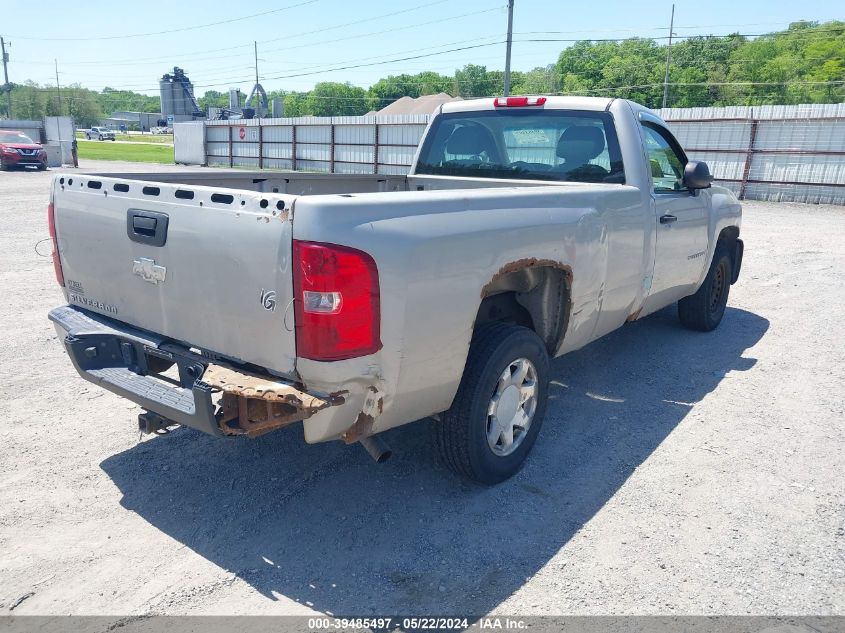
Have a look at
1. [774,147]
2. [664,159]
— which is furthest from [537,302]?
[774,147]

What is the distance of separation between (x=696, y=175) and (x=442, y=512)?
10.9 feet

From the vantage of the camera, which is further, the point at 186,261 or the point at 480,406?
the point at 480,406

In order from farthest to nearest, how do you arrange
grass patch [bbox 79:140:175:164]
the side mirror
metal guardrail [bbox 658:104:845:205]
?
grass patch [bbox 79:140:175:164], metal guardrail [bbox 658:104:845:205], the side mirror

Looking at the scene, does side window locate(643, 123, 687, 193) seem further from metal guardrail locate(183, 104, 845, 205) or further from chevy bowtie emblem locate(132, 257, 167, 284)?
metal guardrail locate(183, 104, 845, 205)

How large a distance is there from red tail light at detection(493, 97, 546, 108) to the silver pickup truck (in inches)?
14.3

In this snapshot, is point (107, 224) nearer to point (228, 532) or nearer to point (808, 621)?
point (228, 532)

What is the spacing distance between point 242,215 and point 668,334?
5.06 meters

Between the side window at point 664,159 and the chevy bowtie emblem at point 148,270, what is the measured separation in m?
3.43

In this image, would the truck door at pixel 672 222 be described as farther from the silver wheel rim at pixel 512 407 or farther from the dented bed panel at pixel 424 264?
the silver wheel rim at pixel 512 407

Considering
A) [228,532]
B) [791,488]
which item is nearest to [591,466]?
[791,488]

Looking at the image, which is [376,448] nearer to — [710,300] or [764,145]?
[710,300]

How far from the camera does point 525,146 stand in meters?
5.19

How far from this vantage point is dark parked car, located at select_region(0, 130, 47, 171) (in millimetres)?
28891

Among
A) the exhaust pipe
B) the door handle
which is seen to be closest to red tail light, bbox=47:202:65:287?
the door handle
